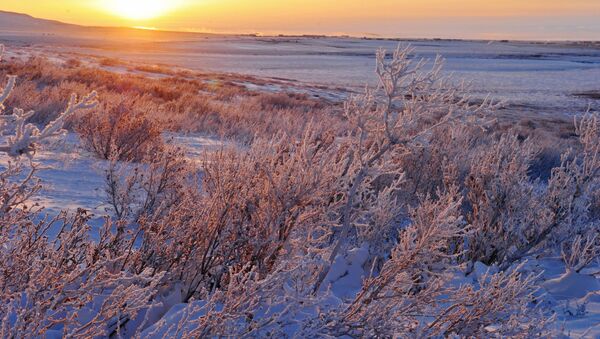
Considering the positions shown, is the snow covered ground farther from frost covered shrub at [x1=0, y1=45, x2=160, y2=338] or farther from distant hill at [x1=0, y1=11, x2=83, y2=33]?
distant hill at [x1=0, y1=11, x2=83, y2=33]

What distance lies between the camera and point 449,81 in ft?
9.22

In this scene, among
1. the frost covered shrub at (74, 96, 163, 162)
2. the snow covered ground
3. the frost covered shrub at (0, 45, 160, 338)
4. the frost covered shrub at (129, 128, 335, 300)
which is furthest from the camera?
the frost covered shrub at (74, 96, 163, 162)

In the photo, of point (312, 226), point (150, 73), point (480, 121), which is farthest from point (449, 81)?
point (150, 73)

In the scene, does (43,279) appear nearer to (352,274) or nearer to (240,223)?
(240,223)

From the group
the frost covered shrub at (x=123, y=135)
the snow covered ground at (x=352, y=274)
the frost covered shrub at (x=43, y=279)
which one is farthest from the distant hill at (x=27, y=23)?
the frost covered shrub at (x=43, y=279)

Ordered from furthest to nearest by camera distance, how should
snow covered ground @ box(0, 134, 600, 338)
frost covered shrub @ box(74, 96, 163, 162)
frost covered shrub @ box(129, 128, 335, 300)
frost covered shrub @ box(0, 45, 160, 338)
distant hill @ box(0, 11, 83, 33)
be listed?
1. distant hill @ box(0, 11, 83, 33)
2. frost covered shrub @ box(74, 96, 163, 162)
3. snow covered ground @ box(0, 134, 600, 338)
4. frost covered shrub @ box(129, 128, 335, 300)
5. frost covered shrub @ box(0, 45, 160, 338)

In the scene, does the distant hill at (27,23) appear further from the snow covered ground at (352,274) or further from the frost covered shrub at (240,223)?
the frost covered shrub at (240,223)

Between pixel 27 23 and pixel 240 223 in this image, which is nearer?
pixel 240 223

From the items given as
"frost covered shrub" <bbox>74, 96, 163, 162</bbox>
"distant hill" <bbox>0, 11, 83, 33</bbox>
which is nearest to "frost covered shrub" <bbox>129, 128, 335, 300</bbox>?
"frost covered shrub" <bbox>74, 96, 163, 162</bbox>

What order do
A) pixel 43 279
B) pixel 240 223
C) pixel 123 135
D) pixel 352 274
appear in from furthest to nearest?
pixel 123 135, pixel 352 274, pixel 240 223, pixel 43 279

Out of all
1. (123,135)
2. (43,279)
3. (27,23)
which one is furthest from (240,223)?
(27,23)

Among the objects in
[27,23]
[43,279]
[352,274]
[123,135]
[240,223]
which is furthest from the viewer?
[27,23]

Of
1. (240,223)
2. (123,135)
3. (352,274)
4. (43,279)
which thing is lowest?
(352,274)

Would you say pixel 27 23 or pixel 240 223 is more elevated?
pixel 240 223
